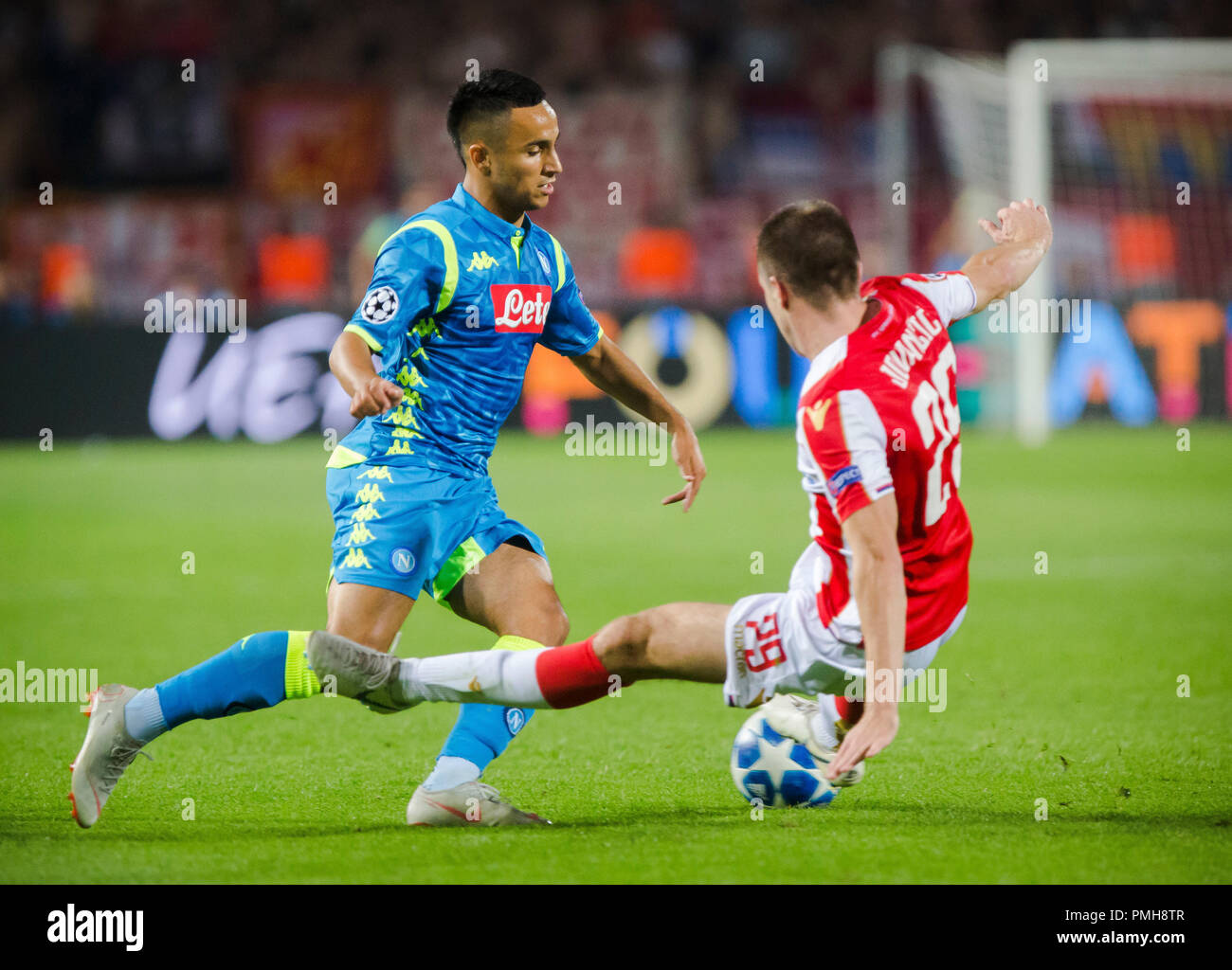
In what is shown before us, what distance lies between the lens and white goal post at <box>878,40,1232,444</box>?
53.6 feet

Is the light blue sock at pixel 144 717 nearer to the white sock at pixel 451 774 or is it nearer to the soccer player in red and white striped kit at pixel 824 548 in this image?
the soccer player in red and white striped kit at pixel 824 548

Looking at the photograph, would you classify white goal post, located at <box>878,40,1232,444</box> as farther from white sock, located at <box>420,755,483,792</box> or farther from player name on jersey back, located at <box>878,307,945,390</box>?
white sock, located at <box>420,755,483,792</box>

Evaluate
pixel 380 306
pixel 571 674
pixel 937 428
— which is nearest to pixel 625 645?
pixel 571 674

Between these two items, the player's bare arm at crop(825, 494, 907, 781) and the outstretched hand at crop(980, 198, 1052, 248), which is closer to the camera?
the player's bare arm at crop(825, 494, 907, 781)

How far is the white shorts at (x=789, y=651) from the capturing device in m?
3.87

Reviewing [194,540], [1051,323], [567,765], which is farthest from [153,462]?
[567,765]

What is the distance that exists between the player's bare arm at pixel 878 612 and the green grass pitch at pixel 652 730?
13.4 inches

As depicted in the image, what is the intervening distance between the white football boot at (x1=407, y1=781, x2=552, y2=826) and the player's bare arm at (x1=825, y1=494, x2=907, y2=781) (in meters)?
1.00
